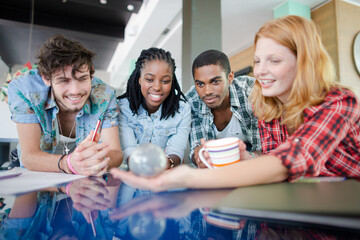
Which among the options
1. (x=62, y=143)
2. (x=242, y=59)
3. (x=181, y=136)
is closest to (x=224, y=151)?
(x=181, y=136)

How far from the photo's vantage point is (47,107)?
1331 mm

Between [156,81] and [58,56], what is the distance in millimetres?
558

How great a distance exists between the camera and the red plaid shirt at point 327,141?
0.70 meters

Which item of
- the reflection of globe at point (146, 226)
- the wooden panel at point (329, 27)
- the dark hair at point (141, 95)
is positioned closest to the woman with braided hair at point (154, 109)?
the dark hair at point (141, 95)

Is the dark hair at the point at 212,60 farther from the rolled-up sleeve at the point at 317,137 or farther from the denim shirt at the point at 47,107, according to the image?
the rolled-up sleeve at the point at 317,137

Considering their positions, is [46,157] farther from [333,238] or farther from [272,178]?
[333,238]

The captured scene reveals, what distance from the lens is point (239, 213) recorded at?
1.43ft

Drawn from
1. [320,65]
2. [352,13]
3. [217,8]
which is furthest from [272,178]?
[352,13]

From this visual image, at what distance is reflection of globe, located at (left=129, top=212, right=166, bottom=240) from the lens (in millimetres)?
360

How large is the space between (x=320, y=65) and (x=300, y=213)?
0.71 metres

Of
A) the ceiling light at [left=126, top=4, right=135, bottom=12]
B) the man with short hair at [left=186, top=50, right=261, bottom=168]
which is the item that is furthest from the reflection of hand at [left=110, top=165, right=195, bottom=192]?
the ceiling light at [left=126, top=4, right=135, bottom=12]

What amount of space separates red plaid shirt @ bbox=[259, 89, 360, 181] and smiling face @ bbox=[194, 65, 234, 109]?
2.61 feet

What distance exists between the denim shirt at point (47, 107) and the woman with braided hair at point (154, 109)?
0.58 feet

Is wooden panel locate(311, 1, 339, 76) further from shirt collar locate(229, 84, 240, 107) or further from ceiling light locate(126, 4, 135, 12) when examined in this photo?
ceiling light locate(126, 4, 135, 12)
